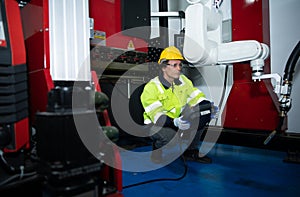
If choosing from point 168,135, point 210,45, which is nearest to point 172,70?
point 210,45

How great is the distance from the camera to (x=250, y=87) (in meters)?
1.99

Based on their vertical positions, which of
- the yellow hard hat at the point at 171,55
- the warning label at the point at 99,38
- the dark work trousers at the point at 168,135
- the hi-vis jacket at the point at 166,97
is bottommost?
the dark work trousers at the point at 168,135

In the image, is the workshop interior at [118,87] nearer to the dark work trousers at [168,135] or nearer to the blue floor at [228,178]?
the blue floor at [228,178]

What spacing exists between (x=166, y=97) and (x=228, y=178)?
0.81 meters

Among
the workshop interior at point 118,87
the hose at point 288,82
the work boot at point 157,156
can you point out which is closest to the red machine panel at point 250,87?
the workshop interior at point 118,87

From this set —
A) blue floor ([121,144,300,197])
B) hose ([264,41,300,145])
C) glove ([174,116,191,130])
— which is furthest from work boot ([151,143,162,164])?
hose ([264,41,300,145])

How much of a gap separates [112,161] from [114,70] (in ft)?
4.18

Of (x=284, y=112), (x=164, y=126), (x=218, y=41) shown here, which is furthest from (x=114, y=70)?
(x=284, y=112)

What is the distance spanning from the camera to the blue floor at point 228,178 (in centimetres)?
124

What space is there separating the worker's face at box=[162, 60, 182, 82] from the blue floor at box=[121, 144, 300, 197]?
2.29ft

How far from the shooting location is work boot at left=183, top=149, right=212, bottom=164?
179 cm

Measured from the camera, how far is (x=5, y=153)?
978 millimetres

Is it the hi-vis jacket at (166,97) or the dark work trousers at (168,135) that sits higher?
the hi-vis jacket at (166,97)

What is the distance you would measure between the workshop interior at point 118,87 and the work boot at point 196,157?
0.10 metres
